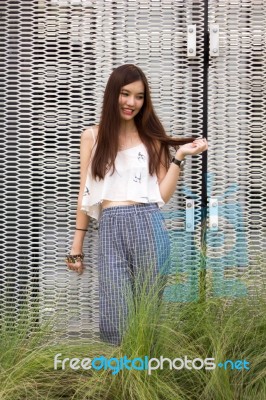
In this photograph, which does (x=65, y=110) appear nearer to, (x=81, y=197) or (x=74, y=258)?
(x=81, y=197)

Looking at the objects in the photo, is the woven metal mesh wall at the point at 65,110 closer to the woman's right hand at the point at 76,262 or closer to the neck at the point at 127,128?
the woman's right hand at the point at 76,262

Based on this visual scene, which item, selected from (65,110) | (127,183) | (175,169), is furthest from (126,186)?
(65,110)

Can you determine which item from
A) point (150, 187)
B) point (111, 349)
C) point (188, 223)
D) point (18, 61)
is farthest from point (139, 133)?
point (111, 349)

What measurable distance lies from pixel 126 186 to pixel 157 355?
874 millimetres

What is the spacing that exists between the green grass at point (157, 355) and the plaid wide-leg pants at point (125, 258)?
90 mm

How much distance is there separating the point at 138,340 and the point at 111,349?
0.57 ft

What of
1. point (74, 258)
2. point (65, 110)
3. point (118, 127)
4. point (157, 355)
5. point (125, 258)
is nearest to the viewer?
point (157, 355)

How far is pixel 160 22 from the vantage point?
3.48 metres

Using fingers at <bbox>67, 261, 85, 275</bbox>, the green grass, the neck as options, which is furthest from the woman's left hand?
fingers at <bbox>67, 261, 85, 275</bbox>

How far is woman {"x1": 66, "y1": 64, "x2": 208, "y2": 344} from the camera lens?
9.66 ft

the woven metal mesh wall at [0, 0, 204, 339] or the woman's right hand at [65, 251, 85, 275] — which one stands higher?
the woven metal mesh wall at [0, 0, 204, 339]

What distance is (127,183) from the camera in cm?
301

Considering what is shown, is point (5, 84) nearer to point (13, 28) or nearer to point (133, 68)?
point (13, 28)

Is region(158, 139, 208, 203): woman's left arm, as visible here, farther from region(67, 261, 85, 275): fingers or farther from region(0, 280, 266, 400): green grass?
region(67, 261, 85, 275): fingers
